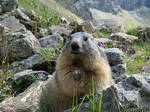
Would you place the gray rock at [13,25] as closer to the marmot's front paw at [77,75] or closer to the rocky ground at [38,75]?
the rocky ground at [38,75]

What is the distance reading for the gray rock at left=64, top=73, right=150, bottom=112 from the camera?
2197 mm

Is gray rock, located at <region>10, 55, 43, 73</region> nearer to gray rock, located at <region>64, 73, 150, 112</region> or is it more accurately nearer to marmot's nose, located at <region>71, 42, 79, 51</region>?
marmot's nose, located at <region>71, 42, 79, 51</region>

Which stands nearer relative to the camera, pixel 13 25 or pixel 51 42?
pixel 51 42

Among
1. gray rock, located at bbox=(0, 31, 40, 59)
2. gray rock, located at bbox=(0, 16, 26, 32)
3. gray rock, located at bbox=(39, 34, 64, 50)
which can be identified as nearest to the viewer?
gray rock, located at bbox=(0, 31, 40, 59)

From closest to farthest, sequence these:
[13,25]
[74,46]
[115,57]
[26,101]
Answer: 1. [74,46]
2. [26,101]
3. [115,57]
4. [13,25]

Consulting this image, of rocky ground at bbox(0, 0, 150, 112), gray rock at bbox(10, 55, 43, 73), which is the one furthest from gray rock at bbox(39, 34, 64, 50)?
gray rock at bbox(10, 55, 43, 73)

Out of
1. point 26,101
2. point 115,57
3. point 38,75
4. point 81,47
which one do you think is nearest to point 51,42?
point 38,75

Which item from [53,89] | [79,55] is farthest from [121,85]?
[53,89]

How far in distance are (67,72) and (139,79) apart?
4.17 ft

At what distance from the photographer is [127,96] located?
226cm

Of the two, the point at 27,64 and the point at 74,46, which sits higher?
the point at 74,46

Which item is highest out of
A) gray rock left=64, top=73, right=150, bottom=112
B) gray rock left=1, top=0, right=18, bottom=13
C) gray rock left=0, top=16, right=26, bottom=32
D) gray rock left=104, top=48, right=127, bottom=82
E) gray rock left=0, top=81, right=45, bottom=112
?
gray rock left=1, top=0, right=18, bottom=13

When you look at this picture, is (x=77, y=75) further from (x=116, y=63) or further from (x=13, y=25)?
(x=13, y=25)

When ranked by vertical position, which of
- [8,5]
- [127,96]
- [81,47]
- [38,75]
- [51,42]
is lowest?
[38,75]
